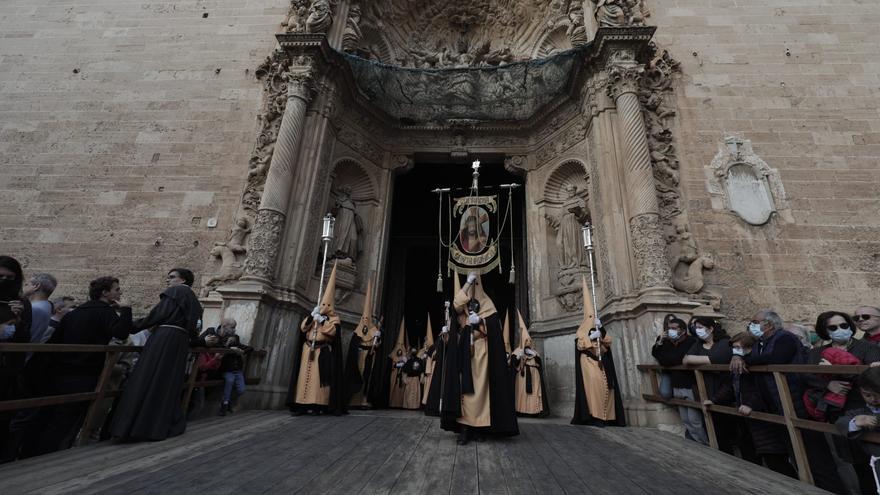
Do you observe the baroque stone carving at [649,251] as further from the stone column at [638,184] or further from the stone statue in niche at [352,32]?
the stone statue in niche at [352,32]

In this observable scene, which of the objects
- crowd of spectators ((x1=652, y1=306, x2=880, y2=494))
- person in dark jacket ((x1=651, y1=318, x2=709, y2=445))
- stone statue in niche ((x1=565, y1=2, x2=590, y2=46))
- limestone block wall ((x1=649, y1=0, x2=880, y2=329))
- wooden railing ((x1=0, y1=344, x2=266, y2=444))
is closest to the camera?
wooden railing ((x1=0, y1=344, x2=266, y2=444))

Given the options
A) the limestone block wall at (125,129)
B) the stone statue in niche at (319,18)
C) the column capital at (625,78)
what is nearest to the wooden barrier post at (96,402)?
the limestone block wall at (125,129)

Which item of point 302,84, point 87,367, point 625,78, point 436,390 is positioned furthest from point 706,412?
point 302,84

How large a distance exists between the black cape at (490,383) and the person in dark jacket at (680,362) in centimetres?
235

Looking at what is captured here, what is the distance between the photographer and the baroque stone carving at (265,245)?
6586 mm

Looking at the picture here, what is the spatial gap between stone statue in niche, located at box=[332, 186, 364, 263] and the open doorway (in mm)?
2183

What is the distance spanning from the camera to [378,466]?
9.74 feet

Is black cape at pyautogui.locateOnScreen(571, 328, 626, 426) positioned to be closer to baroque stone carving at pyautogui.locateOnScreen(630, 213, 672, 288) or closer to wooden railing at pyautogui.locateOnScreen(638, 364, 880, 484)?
wooden railing at pyautogui.locateOnScreen(638, 364, 880, 484)

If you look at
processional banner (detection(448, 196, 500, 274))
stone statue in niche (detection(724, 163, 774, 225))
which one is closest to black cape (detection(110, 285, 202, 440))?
processional banner (detection(448, 196, 500, 274))

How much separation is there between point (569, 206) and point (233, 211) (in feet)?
23.1

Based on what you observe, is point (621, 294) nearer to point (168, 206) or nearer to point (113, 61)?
point (168, 206)

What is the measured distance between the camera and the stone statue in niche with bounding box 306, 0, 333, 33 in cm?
821

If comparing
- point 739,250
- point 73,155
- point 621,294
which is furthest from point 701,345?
point 73,155

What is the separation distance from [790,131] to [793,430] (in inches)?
302
